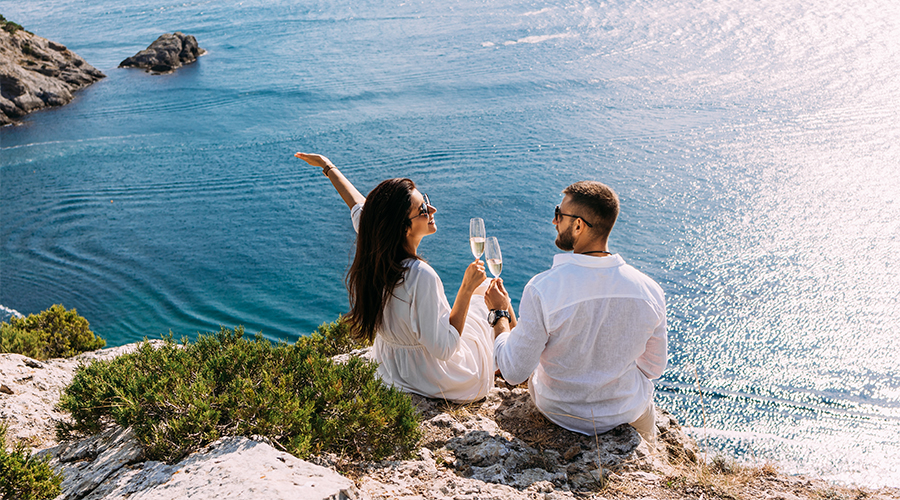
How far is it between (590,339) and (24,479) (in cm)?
325

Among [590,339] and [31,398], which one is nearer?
[590,339]

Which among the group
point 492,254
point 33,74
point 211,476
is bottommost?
point 211,476

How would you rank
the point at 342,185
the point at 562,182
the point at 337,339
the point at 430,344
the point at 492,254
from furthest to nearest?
the point at 562,182, the point at 337,339, the point at 342,185, the point at 492,254, the point at 430,344

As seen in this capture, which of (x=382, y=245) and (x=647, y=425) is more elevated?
(x=382, y=245)

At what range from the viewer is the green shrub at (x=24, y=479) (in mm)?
3037

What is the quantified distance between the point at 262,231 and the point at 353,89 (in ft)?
39.6

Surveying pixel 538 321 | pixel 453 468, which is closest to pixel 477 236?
pixel 538 321

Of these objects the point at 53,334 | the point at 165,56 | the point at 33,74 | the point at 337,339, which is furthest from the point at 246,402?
the point at 165,56

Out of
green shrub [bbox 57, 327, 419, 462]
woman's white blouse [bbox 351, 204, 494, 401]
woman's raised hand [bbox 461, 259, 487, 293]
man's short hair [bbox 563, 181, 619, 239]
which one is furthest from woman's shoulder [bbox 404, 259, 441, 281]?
man's short hair [bbox 563, 181, 619, 239]

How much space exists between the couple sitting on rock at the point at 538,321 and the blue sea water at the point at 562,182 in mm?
5926

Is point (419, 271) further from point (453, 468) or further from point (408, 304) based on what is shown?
point (453, 468)

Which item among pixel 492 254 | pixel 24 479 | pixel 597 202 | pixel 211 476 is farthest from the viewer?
pixel 492 254

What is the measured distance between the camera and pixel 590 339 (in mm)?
3717

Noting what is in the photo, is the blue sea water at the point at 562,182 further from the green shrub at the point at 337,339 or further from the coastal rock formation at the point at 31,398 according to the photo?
the coastal rock formation at the point at 31,398
